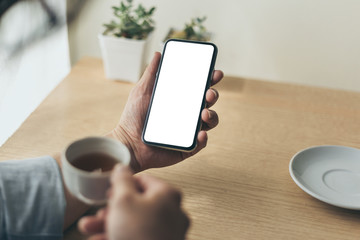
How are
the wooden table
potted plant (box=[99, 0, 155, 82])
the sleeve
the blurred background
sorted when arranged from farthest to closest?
1. the blurred background
2. potted plant (box=[99, 0, 155, 82])
3. the wooden table
4. the sleeve

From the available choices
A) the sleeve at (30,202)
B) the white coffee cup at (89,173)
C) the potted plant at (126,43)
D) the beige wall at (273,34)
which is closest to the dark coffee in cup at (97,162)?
the white coffee cup at (89,173)

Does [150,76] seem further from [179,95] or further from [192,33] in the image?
[192,33]

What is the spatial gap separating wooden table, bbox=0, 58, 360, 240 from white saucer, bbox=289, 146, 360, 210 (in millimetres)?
24

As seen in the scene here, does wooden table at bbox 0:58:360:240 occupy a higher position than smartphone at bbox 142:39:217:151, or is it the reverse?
smartphone at bbox 142:39:217:151

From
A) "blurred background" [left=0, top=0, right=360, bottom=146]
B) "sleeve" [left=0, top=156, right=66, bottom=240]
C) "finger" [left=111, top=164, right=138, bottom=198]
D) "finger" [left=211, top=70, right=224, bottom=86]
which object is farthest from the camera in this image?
"blurred background" [left=0, top=0, right=360, bottom=146]

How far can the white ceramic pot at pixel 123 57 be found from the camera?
1.07m

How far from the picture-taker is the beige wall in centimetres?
145

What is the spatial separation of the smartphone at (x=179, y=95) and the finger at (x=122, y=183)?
308 mm

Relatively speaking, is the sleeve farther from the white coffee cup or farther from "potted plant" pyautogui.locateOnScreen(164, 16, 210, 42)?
"potted plant" pyautogui.locateOnScreen(164, 16, 210, 42)

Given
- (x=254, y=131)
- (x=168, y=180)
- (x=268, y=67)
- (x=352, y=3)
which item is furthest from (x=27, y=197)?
(x=352, y=3)

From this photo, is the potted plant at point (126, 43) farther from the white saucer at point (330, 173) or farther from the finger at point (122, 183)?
the finger at point (122, 183)

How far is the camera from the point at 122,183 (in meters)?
0.40

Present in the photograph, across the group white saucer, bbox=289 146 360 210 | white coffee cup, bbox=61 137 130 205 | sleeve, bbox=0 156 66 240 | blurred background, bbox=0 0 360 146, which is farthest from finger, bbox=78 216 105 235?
blurred background, bbox=0 0 360 146

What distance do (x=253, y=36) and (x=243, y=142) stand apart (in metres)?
0.76
